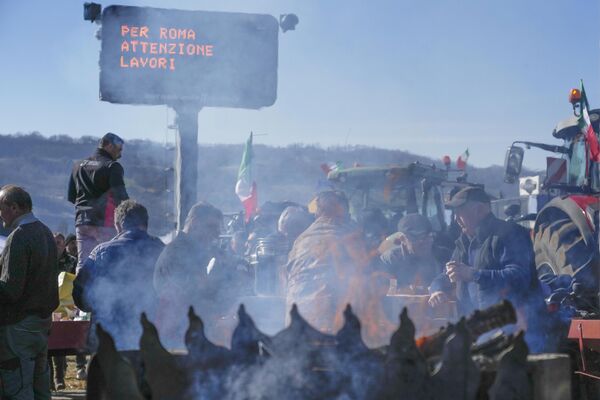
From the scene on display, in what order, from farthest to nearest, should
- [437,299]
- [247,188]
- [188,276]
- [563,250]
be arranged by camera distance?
[247,188] → [563,250] → [437,299] → [188,276]

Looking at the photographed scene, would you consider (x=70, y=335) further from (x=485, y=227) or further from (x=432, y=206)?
(x=432, y=206)

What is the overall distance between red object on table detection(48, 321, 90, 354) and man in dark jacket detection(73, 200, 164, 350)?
385 mm

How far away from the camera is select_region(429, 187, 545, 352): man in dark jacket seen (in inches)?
183

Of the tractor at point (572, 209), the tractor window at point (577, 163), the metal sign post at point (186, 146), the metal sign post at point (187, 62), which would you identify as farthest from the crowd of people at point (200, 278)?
the tractor window at point (577, 163)

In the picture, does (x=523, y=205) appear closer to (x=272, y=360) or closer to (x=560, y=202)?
(x=560, y=202)

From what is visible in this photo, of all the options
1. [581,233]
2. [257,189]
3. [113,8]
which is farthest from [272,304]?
[257,189]

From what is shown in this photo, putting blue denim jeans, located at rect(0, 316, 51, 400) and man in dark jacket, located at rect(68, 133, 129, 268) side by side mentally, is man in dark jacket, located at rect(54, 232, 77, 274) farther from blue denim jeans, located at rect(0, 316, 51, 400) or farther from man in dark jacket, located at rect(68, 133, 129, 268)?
blue denim jeans, located at rect(0, 316, 51, 400)

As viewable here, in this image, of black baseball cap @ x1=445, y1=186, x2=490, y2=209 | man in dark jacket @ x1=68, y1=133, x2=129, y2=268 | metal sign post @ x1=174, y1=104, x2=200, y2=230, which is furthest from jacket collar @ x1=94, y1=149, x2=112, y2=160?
black baseball cap @ x1=445, y1=186, x2=490, y2=209

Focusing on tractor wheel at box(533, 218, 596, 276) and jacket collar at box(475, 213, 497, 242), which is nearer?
jacket collar at box(475, 213, 497, 242)

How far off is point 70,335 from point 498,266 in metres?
2.87

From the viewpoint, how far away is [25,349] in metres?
4.68

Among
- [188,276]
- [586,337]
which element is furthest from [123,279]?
[586,337]

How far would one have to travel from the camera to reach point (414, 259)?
21.9 ft

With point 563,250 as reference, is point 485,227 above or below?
above
